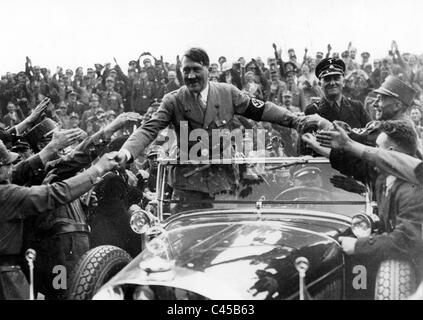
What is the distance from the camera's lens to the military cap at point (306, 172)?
3602 millimetres

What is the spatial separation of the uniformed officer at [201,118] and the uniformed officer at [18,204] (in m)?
0.61

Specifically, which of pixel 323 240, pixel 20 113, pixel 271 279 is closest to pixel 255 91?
pixel 20 113

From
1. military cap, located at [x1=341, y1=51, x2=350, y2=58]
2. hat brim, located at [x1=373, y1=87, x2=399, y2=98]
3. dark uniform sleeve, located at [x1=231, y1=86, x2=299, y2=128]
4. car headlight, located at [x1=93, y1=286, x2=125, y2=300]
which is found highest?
military cap, located at [x1=341, y1=51, x2=350, y2=58]

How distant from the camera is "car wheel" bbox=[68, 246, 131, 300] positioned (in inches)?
120

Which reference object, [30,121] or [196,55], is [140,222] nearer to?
[196,55]

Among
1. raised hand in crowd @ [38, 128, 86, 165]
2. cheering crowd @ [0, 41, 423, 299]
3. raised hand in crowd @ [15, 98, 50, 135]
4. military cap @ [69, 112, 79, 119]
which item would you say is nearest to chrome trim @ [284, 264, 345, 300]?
cheering crowd @ [0, 41, 423, 299]

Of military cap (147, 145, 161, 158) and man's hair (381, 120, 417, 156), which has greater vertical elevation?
man's hair (381, 120, 417, 156)

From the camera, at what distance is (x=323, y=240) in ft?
10.1

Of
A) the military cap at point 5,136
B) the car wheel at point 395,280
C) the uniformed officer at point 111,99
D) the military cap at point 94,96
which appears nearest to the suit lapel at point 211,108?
the military cap at point 5,136

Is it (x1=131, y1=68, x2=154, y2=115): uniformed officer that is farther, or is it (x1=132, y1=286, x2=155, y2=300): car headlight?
(x1=131, y1=68, x2=154, y2=115): uniformed officer

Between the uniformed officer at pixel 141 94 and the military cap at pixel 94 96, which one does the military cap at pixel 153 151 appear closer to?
the uniformed officer at pixel 141 94

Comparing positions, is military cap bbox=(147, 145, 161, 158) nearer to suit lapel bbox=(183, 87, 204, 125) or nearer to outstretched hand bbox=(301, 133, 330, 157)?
suit lapel bbox=(183, 87, 204, 125)

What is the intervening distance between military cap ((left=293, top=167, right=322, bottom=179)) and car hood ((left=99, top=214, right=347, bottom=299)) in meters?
0.37

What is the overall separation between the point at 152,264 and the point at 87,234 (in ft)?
5.18
